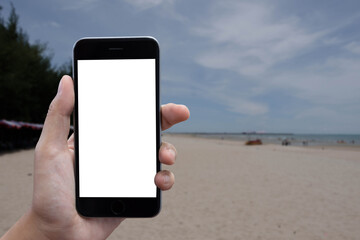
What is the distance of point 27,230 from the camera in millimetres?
2156

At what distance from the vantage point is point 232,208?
324 inches

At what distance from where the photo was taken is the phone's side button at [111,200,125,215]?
7.36ft

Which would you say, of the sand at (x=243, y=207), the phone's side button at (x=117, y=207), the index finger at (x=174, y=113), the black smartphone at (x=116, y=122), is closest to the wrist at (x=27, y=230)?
the black smartphone at (x=116, y=122)

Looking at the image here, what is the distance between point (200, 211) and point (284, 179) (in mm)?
6578

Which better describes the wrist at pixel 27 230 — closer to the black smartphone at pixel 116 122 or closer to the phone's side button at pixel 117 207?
the black smartphone at pixel 116 122

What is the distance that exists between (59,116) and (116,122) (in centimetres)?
46

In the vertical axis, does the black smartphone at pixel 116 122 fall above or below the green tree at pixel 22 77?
below

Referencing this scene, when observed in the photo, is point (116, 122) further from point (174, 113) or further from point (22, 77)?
point (22, 77)

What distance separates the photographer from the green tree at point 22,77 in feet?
89.6

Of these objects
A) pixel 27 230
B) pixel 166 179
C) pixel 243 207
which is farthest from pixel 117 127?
pixel 243 207

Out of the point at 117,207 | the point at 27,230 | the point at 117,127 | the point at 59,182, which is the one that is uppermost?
the point at 117,127

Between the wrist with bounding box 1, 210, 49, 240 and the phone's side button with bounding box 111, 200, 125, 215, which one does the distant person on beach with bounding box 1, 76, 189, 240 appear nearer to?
the wrist with bounding box 1, 210, 49, 240

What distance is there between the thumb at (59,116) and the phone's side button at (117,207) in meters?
0.70

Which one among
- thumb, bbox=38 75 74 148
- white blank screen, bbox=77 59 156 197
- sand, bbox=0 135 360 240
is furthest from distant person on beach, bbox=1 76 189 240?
sand, bbox=0 135 360 240
